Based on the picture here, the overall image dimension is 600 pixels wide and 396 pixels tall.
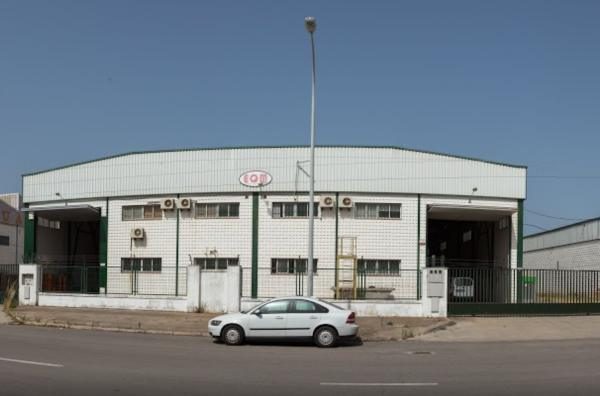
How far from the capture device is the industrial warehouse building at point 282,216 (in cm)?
3212

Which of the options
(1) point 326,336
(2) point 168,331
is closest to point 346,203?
(2) point 168,331

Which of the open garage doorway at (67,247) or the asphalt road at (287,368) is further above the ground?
the open garage doorway at (67,247)

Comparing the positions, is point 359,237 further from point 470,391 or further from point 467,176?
point 470,391

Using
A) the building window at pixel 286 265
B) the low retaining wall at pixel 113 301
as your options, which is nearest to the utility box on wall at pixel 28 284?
the low retaining wall at pixel 113 301

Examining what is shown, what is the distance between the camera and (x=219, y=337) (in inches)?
715

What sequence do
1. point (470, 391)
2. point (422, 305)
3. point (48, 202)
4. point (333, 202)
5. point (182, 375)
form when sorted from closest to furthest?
point (470, 391), point (182, 375), point (422, 305), point (333, 202), point (48, 202)

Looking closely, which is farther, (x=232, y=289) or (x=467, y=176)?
(x=467, y=176)

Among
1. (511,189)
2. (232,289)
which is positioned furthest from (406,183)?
(232,289)

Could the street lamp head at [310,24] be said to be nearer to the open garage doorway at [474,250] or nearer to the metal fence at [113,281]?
the open garage doorway at [474,250]

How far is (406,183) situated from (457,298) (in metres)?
7.51

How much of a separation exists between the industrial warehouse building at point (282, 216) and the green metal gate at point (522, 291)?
3.58 meters

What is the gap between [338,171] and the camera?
107 ft

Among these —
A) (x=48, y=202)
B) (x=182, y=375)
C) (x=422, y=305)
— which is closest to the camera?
(x=182, y=375)

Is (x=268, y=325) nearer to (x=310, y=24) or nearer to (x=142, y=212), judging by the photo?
(x=310, y=24)
